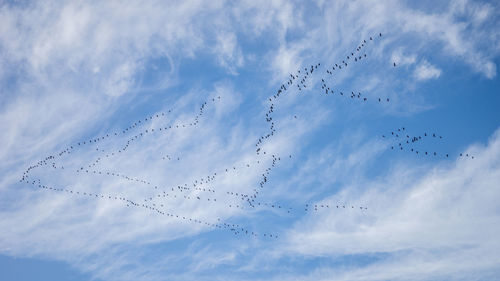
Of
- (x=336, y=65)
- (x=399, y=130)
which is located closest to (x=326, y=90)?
(x=336, y=65)

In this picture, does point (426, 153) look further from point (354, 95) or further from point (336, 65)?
point (336, 65)

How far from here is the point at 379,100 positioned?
7925 centimetres

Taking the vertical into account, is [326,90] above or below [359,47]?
below

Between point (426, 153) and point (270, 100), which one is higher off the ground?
point (270, 100)

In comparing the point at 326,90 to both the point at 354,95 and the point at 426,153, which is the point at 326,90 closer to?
the point at 354,95

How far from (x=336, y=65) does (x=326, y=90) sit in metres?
4.64

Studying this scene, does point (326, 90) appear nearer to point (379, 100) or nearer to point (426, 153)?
point (379, 100)

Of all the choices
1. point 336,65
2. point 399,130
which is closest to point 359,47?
point 336,65

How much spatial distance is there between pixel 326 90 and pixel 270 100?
9.52 metres

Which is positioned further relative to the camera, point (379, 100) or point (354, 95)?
point (354, 95)

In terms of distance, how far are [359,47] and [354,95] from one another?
26.5 feet

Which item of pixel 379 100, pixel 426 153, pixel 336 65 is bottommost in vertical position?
pixel 426 153

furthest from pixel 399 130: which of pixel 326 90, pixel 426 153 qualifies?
pixel 326 90

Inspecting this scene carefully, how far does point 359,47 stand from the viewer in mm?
83312
